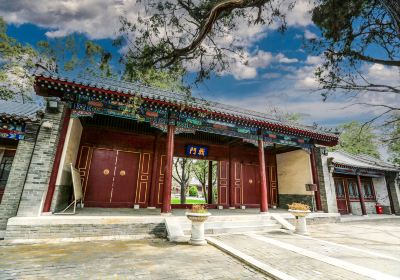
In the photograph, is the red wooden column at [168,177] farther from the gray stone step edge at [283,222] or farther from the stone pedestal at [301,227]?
the stone pedestal at [301,227]

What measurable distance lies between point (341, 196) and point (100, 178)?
521 inches

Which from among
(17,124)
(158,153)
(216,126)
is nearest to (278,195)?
(216,126)

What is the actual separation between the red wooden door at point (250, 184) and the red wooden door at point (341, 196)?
535cm

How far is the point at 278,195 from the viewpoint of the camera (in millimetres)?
11500

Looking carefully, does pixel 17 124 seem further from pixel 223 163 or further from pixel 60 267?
pixel 223 163

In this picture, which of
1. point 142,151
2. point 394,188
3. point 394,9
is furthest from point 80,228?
point 394,188

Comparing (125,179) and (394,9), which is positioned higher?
(394,9)

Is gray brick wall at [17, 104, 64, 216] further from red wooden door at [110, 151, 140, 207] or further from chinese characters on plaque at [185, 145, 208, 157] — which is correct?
chinese characters on plaque at [185, 145, 208, 157]

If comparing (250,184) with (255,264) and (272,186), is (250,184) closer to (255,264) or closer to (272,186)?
(272,186)

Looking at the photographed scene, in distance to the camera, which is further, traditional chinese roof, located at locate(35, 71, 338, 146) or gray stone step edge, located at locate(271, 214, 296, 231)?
gray stone step edge, located at locate(271, 214, 296, 231)

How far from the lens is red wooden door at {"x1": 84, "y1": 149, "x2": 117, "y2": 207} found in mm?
8086

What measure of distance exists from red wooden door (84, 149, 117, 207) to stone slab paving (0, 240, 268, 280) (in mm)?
3391

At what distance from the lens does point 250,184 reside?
36.3 feet

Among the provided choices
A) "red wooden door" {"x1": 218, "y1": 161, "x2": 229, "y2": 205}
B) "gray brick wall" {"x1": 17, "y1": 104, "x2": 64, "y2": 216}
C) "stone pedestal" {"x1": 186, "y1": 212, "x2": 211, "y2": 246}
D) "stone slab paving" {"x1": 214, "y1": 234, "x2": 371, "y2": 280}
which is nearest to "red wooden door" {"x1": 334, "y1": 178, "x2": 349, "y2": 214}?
"red wooden door" {"x1": 218, "y1": 161, "x2": 229, "y2": 205}
